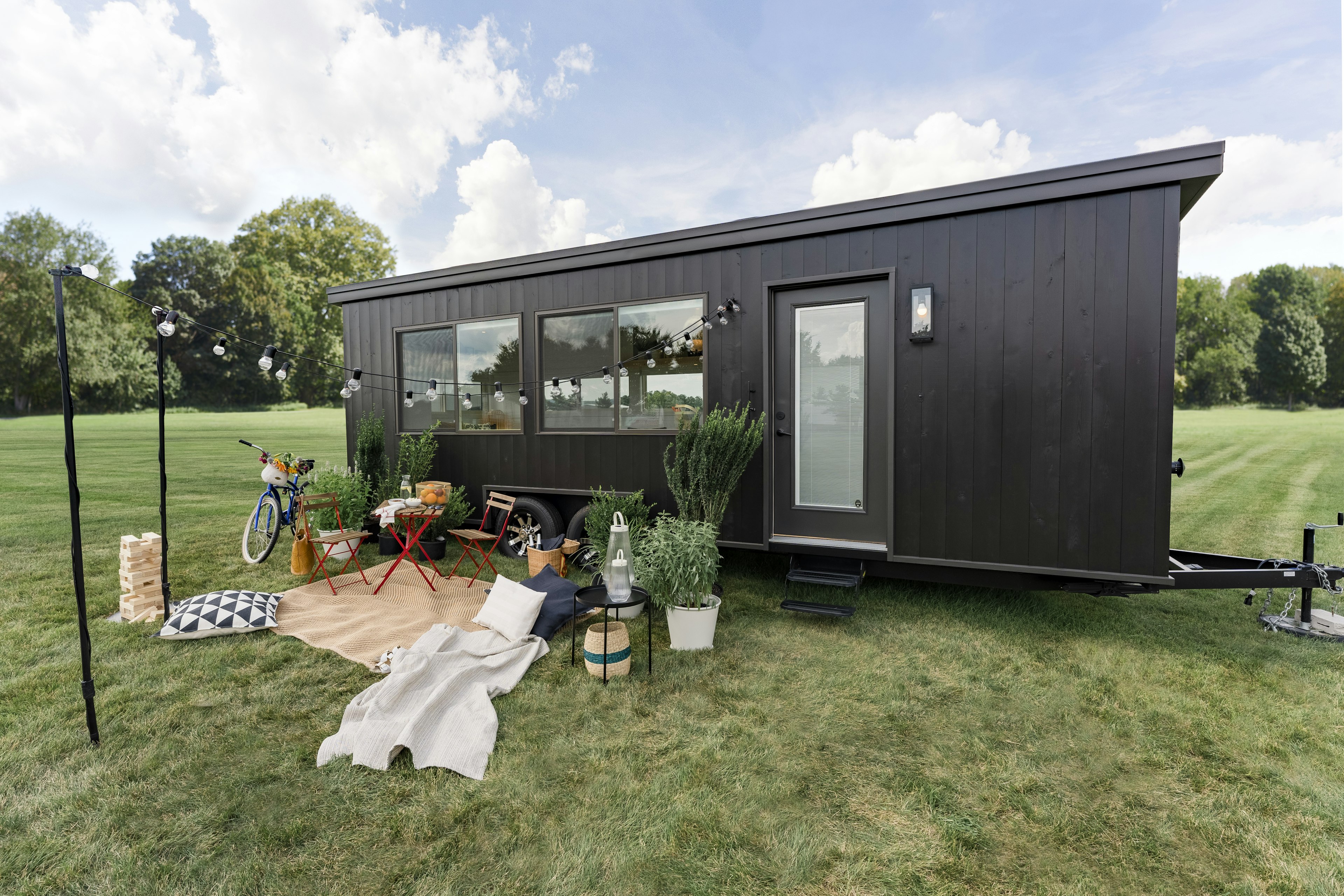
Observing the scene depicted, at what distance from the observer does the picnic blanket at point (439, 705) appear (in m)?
2.10

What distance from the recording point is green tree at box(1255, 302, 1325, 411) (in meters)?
17.0

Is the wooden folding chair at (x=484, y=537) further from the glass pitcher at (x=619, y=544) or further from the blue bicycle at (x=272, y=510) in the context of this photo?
the glass pitcher at (x=619, y=544)

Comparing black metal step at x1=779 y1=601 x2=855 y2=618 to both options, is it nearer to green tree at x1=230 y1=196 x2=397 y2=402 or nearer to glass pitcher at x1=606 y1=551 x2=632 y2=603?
glass pitcher at x1=606 y1=551 x2=632 y2=603

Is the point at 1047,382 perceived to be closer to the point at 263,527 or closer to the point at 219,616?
the point at 219,616

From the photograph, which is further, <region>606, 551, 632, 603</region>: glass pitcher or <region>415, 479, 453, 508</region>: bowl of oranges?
<region>415, 479, 453, 508</region>: bowl of oranges

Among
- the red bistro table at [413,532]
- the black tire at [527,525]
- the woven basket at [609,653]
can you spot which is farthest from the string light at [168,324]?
the black tire at [527,525]

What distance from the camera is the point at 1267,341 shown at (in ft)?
60.1

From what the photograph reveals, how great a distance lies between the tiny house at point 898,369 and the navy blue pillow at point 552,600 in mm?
968

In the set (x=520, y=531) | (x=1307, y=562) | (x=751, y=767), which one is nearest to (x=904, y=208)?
(x=1307, y=562)

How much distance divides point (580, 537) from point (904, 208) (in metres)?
3.43

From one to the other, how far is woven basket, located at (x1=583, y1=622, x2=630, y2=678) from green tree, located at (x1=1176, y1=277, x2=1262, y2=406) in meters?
22.1

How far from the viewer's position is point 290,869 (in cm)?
158

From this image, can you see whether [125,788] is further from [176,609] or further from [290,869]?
[176,609]

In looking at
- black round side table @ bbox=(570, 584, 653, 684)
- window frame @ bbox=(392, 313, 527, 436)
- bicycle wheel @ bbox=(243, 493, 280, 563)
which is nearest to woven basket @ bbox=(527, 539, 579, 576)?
black round side table @ bbox=(570, 584, 653, 684)
